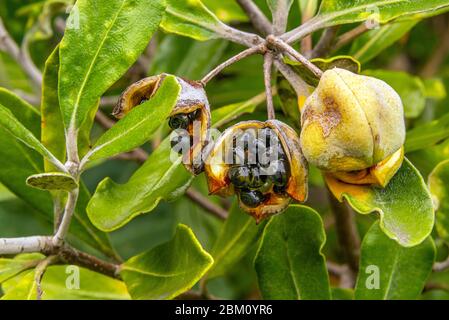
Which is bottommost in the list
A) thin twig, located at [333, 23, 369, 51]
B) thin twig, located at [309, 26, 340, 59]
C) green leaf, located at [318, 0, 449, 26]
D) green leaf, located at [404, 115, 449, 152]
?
green leaf, located at [404, 115, 449, 152]

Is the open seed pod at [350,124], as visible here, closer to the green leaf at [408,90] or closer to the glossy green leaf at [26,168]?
the glossy green leaf at [26,168]

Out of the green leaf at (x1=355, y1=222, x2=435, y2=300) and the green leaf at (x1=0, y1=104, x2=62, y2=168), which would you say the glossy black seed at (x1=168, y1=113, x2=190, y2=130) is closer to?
Result: the green leaf at (x1=0, y1=104, x2=62, y2=168)

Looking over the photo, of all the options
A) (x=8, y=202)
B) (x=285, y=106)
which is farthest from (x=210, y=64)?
(x=8, y=202)

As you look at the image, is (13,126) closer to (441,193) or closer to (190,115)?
(190,115)

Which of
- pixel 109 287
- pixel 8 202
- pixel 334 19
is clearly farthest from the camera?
pixel 8 202

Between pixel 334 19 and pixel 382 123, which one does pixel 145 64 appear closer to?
pixel 334 19

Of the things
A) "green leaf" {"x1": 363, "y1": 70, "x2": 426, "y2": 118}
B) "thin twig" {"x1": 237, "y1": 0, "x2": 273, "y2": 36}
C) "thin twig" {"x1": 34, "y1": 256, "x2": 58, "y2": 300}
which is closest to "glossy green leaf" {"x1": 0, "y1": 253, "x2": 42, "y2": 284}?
"thin twig" {"x1": 34, "y1": 256, "x2": 58, "y2": 300}
